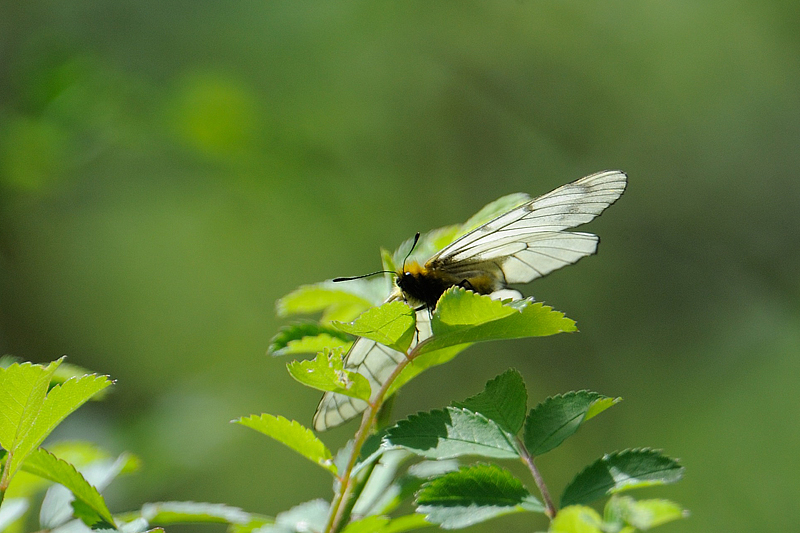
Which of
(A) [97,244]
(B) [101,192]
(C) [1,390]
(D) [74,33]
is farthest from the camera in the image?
(A) [97,244]

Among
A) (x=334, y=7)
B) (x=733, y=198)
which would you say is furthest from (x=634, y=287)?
(x=334, y=7)

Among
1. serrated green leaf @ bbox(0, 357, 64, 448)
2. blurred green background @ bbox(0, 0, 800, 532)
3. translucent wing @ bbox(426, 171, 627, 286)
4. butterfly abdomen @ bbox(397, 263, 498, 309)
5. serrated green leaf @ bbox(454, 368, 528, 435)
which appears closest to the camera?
serrated green leaf @ bbox(0, 357, 64, 448)

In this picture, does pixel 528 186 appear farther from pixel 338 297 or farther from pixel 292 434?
pixel 292 434

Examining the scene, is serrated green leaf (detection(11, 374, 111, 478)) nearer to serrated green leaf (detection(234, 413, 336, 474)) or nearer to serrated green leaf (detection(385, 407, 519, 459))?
serrated green leaf (detection(234, 413, 336, 474))

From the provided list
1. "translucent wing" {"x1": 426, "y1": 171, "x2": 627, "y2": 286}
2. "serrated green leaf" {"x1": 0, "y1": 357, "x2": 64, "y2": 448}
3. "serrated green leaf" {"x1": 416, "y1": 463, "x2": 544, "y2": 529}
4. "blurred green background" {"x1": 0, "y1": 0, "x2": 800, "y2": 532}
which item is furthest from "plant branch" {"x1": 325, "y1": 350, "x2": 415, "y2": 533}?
"blurred green background" {"x1": 0, "y1": 0, "x2": 800, "y2": 532}

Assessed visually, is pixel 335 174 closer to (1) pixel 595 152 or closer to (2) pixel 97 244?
(1) pixel 595 152

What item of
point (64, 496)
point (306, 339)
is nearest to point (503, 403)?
point (306, 339)

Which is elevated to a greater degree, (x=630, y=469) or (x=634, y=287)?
(x=634, y=287)
